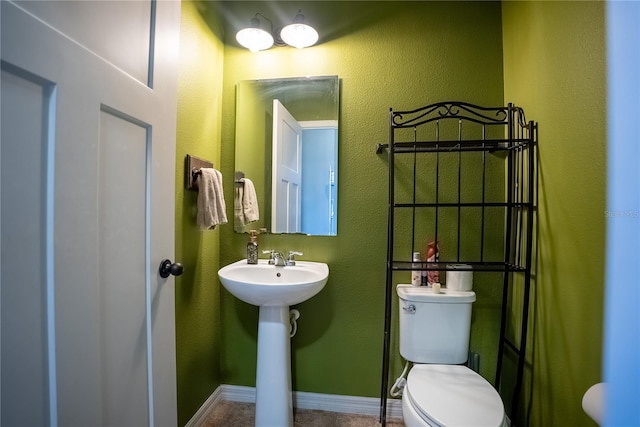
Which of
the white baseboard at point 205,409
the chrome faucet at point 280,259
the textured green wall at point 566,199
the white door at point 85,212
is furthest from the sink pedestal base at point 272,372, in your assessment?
the textured green wall at point 566,199

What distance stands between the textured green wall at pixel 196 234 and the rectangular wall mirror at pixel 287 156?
18cm

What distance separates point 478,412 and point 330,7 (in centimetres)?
206

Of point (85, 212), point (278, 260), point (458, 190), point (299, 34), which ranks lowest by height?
point (278, 260)

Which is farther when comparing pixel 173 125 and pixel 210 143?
pixel 210 143

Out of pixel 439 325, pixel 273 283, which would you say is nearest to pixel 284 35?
pixel 273 283

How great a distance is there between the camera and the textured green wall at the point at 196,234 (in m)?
1.20

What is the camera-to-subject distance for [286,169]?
153 centimetres

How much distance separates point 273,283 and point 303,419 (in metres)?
0.85

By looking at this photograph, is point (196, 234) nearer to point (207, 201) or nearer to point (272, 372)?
point (207, 201)

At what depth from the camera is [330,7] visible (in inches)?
59.3

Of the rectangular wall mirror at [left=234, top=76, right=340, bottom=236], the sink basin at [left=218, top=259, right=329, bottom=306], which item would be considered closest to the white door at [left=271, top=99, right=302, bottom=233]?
the rectangular wall mirror at [left=234, top=76, right=340, bottom=236]

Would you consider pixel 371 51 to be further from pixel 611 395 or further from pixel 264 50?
pixel 611 395

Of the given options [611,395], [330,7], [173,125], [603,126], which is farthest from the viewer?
[330,7]

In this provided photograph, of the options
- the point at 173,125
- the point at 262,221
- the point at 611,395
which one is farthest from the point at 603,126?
the point at 262,221
